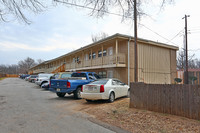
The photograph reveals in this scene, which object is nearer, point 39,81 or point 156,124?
point 156,124

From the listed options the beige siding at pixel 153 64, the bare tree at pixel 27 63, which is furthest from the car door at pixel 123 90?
the bare tree at pixel 27 63

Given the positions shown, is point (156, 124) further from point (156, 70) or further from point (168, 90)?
point (156, 70)

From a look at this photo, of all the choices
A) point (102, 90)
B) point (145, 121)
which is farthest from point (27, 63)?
point (145, 121)

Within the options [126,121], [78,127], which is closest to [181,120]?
[126,121]

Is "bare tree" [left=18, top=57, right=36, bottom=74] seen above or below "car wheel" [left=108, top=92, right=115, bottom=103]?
above

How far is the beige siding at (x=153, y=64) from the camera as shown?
56.1 ft

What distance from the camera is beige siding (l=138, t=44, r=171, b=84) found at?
674 inches

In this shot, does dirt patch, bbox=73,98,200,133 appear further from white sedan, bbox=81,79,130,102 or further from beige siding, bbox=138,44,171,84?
beige siding, bbox=138,44,171,84

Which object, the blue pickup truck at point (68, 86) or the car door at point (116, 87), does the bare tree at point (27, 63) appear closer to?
the blue pickup truck at point (68, 86)

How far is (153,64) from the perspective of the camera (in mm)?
18297

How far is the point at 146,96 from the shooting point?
23.2 feet

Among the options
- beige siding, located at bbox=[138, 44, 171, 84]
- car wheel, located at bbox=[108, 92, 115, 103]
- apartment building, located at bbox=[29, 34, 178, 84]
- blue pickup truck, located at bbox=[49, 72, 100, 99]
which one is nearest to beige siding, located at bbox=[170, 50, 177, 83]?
apartment building, located at bbox=[29, 34, 178, 84]

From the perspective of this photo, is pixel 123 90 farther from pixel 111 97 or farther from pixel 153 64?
pixel 153 64

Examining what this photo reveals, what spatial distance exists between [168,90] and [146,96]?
1.10 meters
